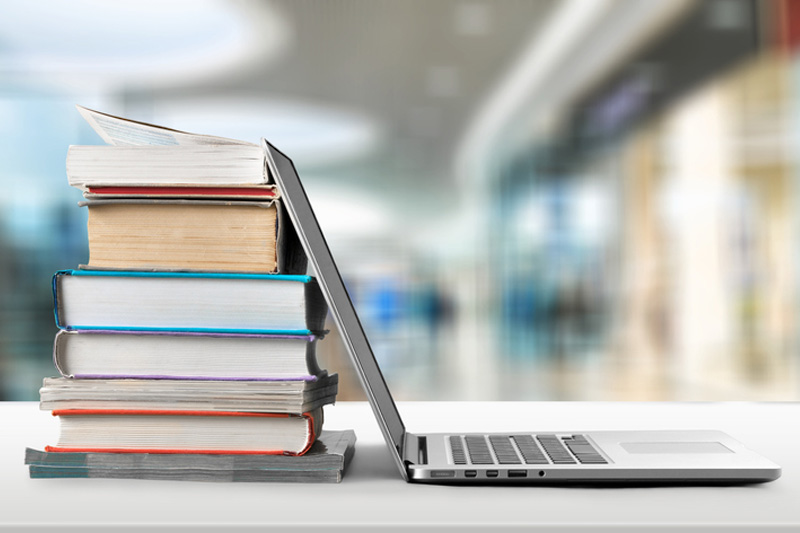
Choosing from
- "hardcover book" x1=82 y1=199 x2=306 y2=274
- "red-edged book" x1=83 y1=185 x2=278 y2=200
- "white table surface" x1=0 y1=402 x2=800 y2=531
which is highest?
"red-edged book" x1=83 y1=185 x2=278 y2=200

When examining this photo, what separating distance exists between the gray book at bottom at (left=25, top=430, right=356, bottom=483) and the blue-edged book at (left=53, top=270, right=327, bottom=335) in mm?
119

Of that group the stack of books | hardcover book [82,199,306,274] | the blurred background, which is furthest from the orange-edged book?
the blurred background

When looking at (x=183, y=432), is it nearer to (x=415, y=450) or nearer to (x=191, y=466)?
(x=191, y=466)

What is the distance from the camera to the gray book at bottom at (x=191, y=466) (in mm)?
701

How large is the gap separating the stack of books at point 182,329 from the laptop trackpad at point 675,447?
301 mm

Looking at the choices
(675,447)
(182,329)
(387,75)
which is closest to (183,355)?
(182,329)

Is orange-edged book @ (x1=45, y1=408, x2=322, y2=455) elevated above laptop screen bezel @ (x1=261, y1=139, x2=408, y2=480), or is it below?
below

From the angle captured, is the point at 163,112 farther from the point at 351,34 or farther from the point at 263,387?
the point at 263,387

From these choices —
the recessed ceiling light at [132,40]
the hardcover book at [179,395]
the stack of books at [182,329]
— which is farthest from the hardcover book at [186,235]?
the recessed ceiling light at [132,40]

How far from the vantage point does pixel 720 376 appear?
459 centimetres

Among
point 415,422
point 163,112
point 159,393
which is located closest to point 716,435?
point 415,422

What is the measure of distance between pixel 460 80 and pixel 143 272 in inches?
144

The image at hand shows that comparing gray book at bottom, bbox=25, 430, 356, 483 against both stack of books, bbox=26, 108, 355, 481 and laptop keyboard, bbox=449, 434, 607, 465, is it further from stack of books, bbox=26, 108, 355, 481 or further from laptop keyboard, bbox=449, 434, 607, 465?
laptop keyboard, bbox=449, 434, 607, 465

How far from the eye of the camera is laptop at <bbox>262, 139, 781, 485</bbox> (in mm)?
671
